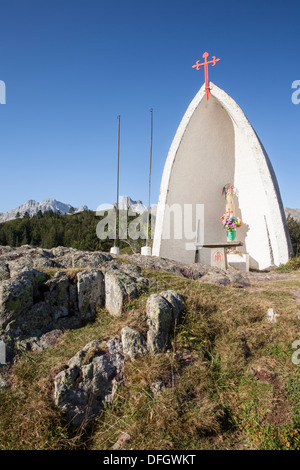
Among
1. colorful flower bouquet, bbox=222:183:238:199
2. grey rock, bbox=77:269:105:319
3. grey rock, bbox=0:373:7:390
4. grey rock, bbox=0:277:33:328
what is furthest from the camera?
colorful flower bouquet, bbox=222:183:238:199

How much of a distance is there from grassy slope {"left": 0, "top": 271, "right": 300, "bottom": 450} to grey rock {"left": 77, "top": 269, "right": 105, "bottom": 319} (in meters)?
0.19

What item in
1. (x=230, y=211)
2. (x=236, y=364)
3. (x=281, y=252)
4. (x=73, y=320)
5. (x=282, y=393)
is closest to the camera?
(x=282, y=393)

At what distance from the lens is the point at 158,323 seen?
3.97 meters

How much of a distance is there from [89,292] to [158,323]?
1255 mm

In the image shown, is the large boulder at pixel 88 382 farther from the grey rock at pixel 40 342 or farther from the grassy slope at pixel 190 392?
the grey rock at pixel 40 342

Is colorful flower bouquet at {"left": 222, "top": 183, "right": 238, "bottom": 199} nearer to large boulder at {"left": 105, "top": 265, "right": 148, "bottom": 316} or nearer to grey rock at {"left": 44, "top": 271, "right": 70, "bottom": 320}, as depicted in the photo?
large boulder at {"left": 105, "top": 265, "right": 148, "bottom": 316}

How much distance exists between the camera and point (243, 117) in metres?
13.5

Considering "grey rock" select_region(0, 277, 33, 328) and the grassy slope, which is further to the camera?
"grey rock" select_region(0, 277, 33, 328)

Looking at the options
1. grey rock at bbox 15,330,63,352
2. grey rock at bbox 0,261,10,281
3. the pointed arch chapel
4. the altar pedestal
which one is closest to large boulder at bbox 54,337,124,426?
grey rock at bbox 15,330,63,352

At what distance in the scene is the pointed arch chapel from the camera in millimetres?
13367

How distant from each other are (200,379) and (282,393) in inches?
35.0

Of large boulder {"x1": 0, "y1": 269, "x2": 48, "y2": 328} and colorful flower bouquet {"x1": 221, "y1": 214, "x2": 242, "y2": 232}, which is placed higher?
colorful flower bouquet {"x1": 221, "y1": 214, "x2": 242, "y2": 232}
